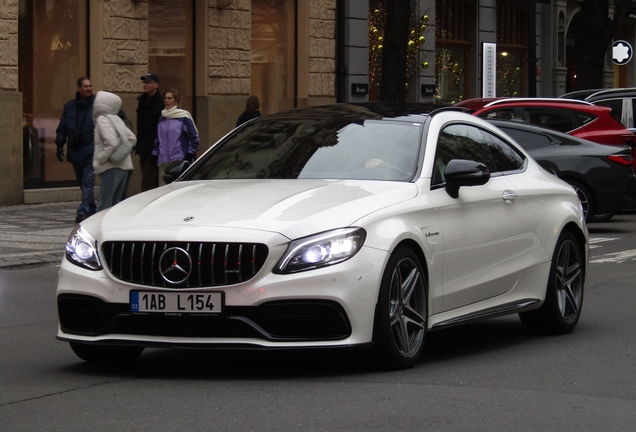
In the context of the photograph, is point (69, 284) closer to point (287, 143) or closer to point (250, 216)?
point (250, 216)

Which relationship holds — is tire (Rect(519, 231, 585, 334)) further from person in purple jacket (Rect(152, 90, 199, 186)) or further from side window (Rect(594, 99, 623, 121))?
side window (Rect(594, 99, 623, 121))

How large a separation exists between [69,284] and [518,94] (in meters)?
32.0

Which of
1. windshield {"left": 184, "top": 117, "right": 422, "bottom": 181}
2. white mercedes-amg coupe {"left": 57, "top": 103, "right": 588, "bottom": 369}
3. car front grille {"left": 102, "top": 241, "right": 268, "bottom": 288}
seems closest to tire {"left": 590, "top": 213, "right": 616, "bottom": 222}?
white mercedes-amg coupe {"left": 57, "top": 103, "right": 588, "bottom": 369}

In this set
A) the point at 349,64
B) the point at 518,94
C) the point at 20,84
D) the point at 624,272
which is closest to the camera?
the point at 624,272

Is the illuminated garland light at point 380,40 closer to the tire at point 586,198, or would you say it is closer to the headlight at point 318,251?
the tire at point 586,198

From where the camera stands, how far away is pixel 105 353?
7449 mm

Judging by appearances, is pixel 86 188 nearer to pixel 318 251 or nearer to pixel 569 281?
pixel 569 281

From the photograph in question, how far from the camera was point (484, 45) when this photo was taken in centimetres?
2619

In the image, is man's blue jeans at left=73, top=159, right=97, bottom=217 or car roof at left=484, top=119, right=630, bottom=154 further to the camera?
man's blue jeans at left=73, top=159, right=97, bottom=217

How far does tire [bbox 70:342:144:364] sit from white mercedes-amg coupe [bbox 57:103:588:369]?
0.01 meters

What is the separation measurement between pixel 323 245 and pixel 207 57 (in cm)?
1830

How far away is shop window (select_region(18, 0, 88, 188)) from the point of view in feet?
70.0

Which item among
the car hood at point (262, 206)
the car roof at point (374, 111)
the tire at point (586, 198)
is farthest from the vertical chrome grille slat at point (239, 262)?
the tire at point (586, 198)

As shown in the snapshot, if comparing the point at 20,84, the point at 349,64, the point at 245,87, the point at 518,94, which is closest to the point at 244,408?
the point at 20,84
